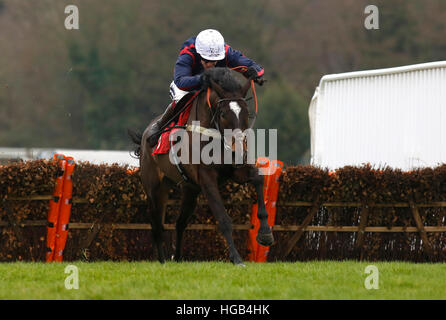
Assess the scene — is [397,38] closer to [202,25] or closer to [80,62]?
[202,25]

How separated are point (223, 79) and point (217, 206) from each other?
1.40 metres

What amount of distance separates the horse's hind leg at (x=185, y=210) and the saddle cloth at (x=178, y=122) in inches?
22.7

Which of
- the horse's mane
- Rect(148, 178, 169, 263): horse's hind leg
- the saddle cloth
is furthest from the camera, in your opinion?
Rect(148, 178, 169, 263): horse's hind leg

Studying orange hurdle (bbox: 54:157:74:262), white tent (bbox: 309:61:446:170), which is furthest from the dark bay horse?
white tent (bbox: 309:61:446:170)

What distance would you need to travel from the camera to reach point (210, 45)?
870 centimetres

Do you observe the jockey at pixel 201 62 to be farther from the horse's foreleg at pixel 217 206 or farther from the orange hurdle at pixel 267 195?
the orange hurdle at pixel 267 195

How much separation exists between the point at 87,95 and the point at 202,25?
1235 cm

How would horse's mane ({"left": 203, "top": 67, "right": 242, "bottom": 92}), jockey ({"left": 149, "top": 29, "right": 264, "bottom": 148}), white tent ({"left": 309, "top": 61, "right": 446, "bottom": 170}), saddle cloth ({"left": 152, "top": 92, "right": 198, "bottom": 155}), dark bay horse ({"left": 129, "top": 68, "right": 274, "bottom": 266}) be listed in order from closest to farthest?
dark bay horse ({"left": 129, "top": 68, "right": 274, "bottom": 266})
horse's mane ({"left": 203, "top": 67, "right": 242, "bottom": 92})
jockey ({"left": 149, "top": 29, "right": 264, "bottom": 148})
saddle cloth ({"left": 152, "top": 92, "right": 198, "bottom": 155})
white tent ({"left": 309, "top": 61, "right": 446, "bottom": 170})

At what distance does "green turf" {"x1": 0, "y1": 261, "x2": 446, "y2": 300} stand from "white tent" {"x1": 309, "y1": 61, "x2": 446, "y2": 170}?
5.23m

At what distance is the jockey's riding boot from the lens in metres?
9.23

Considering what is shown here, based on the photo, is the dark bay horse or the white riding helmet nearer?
the dark bay horse

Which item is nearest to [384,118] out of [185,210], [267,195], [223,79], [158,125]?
[267,195]

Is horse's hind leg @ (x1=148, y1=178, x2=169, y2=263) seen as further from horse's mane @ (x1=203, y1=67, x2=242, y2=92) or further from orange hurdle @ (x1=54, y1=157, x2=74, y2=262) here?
horse's mane @ (x1=203, y1=67, x2=242, y2=92)

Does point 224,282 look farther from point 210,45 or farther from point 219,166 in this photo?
point 210,45
